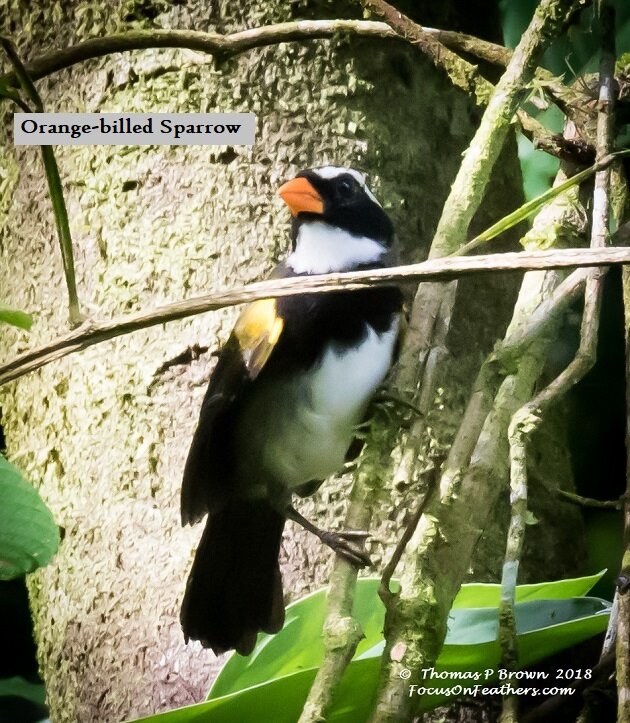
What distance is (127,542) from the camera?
3.06ft

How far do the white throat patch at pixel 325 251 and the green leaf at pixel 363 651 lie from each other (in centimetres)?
30

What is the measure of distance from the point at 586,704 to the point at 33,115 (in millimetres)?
755

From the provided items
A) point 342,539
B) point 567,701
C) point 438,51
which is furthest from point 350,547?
point 438,51

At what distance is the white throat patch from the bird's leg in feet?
0.78

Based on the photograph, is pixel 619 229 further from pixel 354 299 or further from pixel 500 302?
pixel 354 299

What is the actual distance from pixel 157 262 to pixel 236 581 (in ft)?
1.07

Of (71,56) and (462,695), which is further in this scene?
(71,56)

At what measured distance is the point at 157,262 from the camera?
975 mm

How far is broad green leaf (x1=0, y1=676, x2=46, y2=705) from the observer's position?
960 mm

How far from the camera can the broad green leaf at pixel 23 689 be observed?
0.96 metres

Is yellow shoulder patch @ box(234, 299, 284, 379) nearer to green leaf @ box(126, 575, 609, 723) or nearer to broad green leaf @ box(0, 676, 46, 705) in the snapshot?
green leaf @ box(126, 575, 609, 723)

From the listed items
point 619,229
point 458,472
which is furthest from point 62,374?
point 619,229

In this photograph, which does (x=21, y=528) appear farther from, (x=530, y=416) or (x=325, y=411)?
(x=530, y=416)

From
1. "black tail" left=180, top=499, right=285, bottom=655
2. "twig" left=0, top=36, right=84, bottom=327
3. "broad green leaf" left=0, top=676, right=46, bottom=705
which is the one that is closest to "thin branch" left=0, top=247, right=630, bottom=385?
"twig" left=0, top=36, right=84, bottom=327
